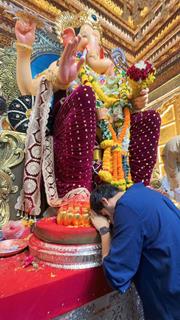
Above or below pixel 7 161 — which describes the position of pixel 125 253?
below

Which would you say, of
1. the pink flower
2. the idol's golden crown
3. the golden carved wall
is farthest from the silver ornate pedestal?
the golden carved wall

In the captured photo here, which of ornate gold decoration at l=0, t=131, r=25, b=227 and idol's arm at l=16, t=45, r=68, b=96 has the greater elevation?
idol's arm at l=16, t=45, r=68, b=96

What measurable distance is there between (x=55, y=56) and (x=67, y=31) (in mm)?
915

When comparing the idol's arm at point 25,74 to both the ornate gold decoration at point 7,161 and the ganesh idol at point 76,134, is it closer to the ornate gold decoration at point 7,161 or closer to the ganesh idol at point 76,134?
the ganesh idol at point 76,134

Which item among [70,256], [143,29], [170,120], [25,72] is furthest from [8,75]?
[143,29]

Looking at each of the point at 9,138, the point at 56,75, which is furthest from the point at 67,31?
the point at 9,138

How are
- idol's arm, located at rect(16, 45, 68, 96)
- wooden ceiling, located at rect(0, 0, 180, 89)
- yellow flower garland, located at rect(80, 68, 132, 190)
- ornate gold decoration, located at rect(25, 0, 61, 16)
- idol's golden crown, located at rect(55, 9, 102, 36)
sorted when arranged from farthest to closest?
wooden ceiling, located at rect(0, 0, 180, 89) → ornate gold decoration, located at rect(25, 0, 61, 16) → idol's golden crown, located at rect(55, 9, 102, 36) → idol's arm, located at rect(16, 45, 68, 96) → yellow flower garland, located at rect(80, 68, 132, 190)

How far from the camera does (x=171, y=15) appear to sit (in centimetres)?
292

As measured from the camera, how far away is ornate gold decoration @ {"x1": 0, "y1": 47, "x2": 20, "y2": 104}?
171 centimetres

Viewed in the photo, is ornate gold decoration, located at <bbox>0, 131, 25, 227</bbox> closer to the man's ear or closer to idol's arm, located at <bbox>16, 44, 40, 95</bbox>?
idol's arm, located at <bbox>16, 44, 40, 95</bbox>

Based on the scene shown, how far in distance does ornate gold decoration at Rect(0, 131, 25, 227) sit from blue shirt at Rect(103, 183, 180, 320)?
562 mm

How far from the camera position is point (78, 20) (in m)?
1.72

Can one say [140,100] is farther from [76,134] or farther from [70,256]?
[70,256]

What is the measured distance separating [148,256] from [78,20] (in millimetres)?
1721
